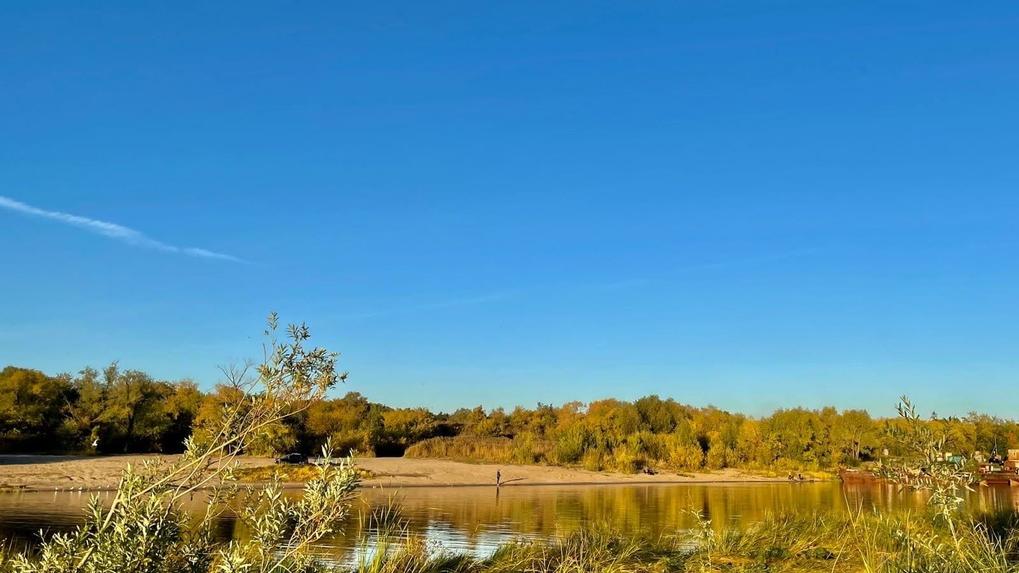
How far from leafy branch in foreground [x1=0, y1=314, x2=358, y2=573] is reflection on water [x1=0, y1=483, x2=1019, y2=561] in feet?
21.9

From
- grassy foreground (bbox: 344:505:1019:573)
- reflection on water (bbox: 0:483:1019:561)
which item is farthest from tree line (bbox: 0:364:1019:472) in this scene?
grassy foreground (bbox: 344:505:1019:573)

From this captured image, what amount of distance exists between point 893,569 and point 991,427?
81.6 metres

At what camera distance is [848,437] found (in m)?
65.8

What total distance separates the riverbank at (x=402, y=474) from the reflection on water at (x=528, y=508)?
2085 mm

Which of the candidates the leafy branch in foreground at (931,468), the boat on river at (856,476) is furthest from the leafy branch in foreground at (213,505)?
the boat on river at (856,476)

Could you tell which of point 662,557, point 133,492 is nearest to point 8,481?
point 662,557

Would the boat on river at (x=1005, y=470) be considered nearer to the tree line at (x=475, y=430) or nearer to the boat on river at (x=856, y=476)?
the tree line at (x=475, y=430)

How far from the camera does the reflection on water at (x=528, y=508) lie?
19.0 m

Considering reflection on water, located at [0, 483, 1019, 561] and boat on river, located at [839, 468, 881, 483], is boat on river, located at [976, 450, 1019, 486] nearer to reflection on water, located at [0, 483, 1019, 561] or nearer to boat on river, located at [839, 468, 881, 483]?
boat on river, located at [839, 468, 881, 483]

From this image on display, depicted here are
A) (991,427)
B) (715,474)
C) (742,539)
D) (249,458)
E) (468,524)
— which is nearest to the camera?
(742,539)

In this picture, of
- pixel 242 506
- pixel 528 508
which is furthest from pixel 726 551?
pixel 528 508

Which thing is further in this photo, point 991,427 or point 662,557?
point 991,427

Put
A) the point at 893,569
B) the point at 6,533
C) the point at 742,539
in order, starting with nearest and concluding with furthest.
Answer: the point at 893,569 < the point at 742,539 < the point at 6,533

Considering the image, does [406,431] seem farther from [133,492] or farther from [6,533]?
[133,492]
